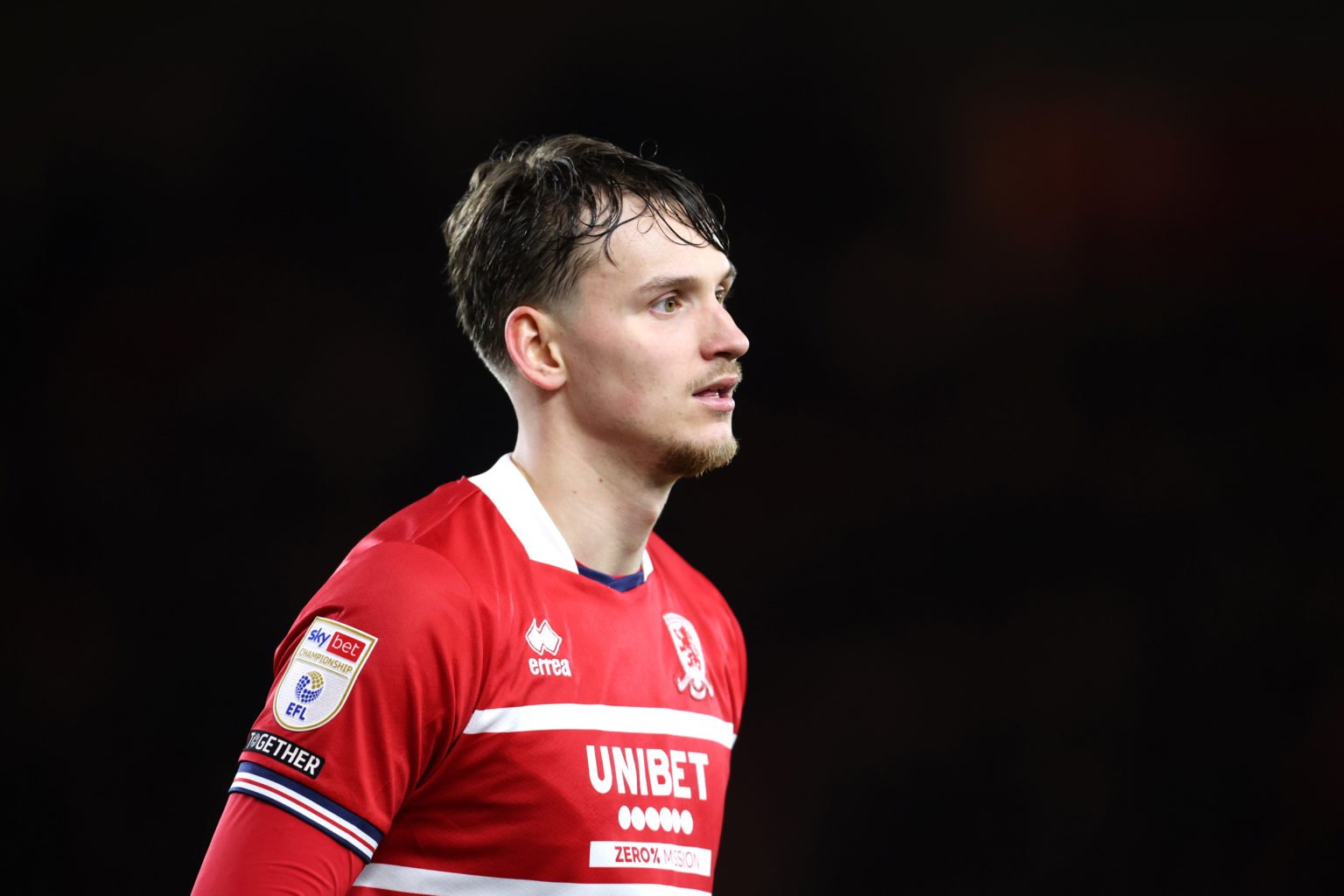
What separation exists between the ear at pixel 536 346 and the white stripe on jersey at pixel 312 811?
690 millimetres

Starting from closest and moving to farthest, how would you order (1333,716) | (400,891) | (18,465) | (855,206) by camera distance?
1. (400,891)
2. (18,465)
3. (1333,716)
4. (855,206)

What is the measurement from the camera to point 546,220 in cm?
212

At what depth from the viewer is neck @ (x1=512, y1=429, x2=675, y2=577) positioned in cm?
208

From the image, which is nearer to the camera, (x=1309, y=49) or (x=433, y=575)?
(x=433, y=575)

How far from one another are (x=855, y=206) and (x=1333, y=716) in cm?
205

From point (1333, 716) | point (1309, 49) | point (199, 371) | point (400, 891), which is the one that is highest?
point (1309, 49)

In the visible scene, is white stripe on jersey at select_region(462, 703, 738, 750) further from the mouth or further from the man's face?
the mouth

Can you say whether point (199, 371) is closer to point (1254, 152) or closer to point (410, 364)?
point (410, 364)

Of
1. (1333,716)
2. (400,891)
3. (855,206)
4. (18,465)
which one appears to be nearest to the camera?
(400,891)

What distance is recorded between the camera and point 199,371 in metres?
3.93

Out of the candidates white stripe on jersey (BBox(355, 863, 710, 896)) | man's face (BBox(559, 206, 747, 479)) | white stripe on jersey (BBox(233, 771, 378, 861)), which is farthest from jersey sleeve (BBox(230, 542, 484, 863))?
man's face (BBox(559, 206, 747, 479))

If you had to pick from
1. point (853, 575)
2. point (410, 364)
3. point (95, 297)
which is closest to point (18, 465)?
A: point (95, 297)

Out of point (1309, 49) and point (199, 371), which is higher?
point (1309, 49)

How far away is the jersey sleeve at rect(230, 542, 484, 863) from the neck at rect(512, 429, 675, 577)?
30 cm
